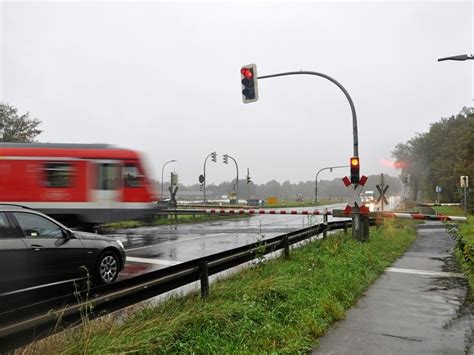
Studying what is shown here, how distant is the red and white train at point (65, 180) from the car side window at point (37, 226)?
29.1ft

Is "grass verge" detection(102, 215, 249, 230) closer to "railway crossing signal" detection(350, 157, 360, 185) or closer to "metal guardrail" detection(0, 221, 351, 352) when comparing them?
"railway crossing signal" detection(350, 157, 360, 185)

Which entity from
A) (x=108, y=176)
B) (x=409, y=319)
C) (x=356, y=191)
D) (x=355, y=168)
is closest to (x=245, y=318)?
(x=409, y=319)

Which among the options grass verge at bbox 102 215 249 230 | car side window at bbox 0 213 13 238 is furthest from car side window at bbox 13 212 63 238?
grass verge at bbox 102 215 249 230

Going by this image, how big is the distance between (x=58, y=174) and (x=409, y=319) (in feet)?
43.6

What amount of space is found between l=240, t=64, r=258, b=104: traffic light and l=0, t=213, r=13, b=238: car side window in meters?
9.52

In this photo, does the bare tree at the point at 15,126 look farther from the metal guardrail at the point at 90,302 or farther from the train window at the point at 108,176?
the metal guardrail at the point at 90,302

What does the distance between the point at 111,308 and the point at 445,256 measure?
34.4ft

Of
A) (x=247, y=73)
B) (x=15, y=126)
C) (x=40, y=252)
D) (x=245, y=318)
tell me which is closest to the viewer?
(x=245, y=318)

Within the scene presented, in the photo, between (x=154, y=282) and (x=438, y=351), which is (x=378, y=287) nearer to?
(x=438, y=351)

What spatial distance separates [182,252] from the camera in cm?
1245

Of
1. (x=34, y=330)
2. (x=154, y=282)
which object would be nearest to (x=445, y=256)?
(x=154, y=282)

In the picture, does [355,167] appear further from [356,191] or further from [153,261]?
[153,261]

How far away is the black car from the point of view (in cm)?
618

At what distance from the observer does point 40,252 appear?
21.5ft
